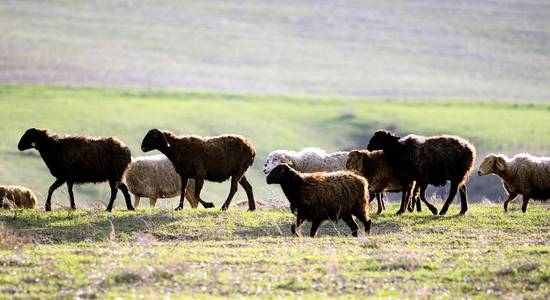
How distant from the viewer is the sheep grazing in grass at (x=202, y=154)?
23.2 m

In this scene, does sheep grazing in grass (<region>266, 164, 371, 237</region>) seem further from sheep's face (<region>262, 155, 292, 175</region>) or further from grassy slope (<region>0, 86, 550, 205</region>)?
grassy slope (<region>0, 86, 550, 205</region>)

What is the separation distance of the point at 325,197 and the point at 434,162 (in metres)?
4.40

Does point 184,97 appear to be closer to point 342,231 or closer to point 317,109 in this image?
point 317,109

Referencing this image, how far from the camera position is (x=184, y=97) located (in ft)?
246

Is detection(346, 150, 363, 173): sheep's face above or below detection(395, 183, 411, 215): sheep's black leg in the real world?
above

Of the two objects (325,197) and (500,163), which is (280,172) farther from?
(500,163)

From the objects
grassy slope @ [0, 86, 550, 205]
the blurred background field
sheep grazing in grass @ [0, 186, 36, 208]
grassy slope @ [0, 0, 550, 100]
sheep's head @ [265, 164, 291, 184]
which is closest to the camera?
sheep's head @ [265, 164, 291, 184]

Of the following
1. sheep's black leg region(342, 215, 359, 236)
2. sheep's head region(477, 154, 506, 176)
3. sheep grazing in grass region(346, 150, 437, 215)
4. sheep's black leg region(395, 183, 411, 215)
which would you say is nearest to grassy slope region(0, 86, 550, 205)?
sheep's head region(477, 154, 506, 176)

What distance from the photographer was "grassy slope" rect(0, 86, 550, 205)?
186 ft

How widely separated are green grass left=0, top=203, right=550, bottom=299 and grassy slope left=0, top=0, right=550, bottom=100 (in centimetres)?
6000

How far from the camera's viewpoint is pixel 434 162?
22.8 metres

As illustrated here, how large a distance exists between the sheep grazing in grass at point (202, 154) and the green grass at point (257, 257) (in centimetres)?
211

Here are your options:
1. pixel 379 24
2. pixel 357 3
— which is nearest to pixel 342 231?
pixel 379 24

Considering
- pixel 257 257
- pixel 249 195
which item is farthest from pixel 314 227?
pixel 249 195
